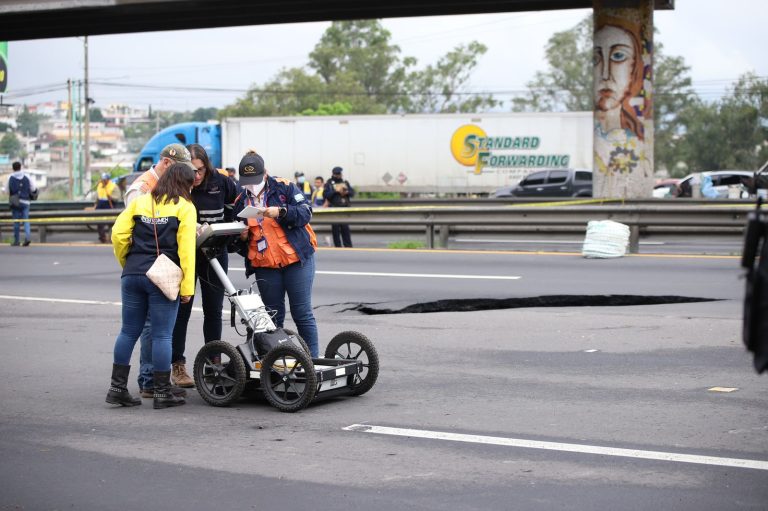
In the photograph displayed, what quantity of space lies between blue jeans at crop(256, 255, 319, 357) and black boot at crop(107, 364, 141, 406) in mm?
1142

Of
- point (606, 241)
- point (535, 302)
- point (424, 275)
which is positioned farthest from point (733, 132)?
point (535, 302)

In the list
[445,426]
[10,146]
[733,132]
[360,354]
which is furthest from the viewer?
[10,146]

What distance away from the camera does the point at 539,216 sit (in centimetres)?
2052

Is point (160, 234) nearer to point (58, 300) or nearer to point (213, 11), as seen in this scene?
point (58, 300)

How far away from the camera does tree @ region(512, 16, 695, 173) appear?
81.3 metres

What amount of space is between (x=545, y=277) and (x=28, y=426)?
30.6 ft

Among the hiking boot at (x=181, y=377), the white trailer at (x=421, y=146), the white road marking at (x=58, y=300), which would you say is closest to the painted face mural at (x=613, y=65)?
the white road marking at (x=58, y=300)

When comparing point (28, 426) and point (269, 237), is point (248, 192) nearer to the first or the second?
point (269, 237)

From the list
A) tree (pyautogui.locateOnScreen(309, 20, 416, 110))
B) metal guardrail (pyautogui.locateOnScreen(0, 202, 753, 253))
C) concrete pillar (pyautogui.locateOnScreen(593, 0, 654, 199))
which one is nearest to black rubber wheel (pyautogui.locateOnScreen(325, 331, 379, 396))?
metal guardrail (pyautogui.locateOnScreen(0, 202, 753, 253))

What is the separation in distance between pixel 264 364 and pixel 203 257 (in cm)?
111

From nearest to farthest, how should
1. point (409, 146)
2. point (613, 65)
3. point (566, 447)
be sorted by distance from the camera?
point (566, 447) → point (613, 65) → point (409, 146)

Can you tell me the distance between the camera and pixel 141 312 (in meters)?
7.59

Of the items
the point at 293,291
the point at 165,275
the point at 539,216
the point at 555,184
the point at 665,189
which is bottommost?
the point at 293,291

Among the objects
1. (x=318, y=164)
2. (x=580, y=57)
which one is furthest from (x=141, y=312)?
(x=580, y=57)
